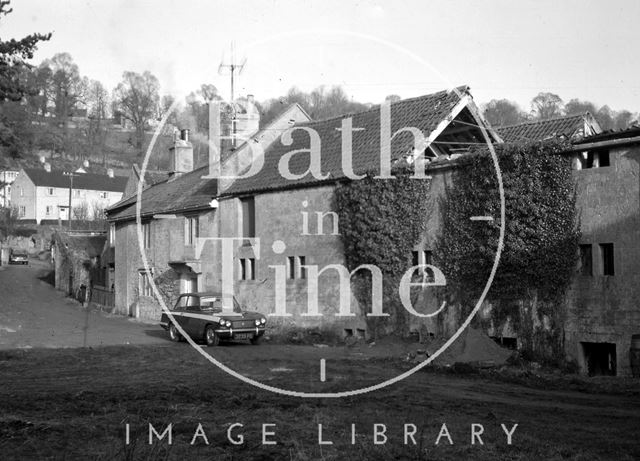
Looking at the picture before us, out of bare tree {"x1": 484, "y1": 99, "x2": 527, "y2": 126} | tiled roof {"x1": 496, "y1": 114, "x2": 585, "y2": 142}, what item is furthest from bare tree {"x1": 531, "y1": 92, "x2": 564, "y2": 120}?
tiled roof {"x1": 496, "y1": 114, "x2": 585, "y2": 142}

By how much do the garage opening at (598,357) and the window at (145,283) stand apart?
23.9m

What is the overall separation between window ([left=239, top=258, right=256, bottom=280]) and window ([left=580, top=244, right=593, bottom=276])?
45.8 feet

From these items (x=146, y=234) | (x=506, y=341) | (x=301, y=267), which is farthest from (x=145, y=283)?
(x=506, y=341)

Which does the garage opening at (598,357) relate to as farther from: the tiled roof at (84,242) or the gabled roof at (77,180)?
the gabled roof at (77,180)

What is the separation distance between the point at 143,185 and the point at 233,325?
79.1 ft

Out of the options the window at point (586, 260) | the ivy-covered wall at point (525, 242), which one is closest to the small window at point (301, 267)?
the ivy-covered wall at point (525, 242)

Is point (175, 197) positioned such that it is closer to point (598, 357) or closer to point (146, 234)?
point (146, 234)

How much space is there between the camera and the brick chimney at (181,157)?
131 ft

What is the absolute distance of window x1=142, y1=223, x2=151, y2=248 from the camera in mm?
35969

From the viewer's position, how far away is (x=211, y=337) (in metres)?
21.5

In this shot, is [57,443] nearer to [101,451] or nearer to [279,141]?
[101,451]

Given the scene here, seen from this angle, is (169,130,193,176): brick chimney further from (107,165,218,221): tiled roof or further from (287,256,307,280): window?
(287,256,307,280): window

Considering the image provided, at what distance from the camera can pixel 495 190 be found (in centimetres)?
1900

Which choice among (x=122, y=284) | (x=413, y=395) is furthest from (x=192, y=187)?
(x=413, y=395)
